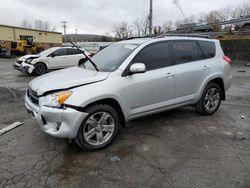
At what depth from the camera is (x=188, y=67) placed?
4578 millimetres

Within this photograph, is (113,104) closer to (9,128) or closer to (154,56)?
(154,56)

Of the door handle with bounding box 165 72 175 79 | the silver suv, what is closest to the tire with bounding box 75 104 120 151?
the silver suv

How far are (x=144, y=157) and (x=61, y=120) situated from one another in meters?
1.33

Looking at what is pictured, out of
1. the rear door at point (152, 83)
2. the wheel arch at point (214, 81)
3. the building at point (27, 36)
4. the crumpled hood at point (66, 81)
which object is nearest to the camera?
the crumpled hood at point (66, 81)

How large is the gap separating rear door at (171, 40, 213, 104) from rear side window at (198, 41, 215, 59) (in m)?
0.08

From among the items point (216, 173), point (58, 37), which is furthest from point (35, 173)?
point (58, 37)

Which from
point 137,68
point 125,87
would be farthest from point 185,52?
point 125,87

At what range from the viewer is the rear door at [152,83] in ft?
12.5

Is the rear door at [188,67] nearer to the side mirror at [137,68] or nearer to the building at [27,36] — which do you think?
the side mirror at [137,68]

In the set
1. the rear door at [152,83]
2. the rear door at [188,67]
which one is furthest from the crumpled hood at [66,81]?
the rear door at [188,67]

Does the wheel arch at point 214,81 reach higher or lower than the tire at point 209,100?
higher

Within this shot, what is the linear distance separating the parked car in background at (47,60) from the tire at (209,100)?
7519 mm

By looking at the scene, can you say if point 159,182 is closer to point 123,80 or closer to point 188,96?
point 123,80

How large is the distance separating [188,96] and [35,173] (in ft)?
10.3
